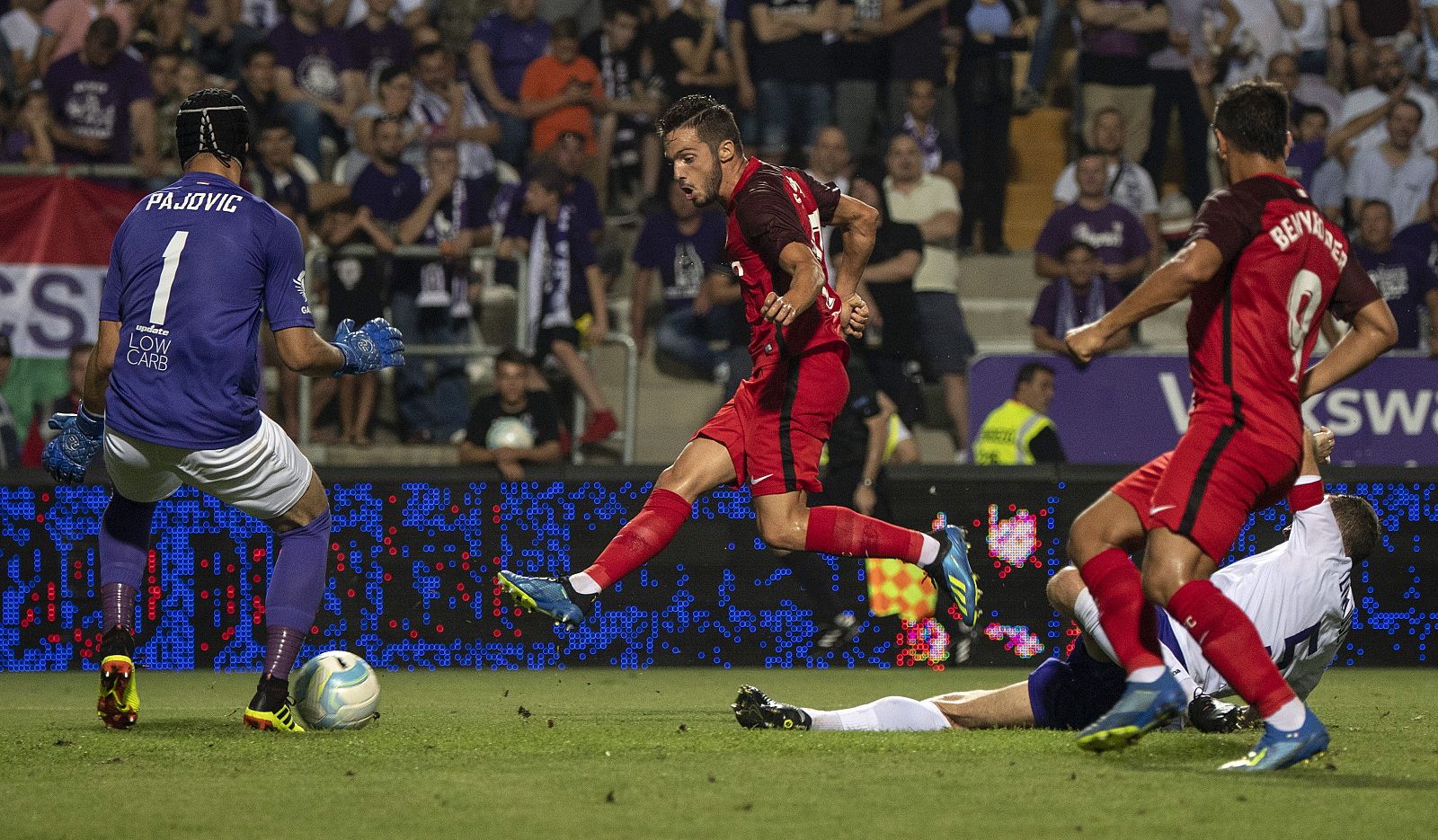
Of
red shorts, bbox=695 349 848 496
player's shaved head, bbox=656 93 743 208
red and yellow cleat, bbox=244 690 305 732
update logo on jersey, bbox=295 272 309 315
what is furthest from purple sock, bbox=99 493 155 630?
player's shaved head, bbox=656 93 743 208

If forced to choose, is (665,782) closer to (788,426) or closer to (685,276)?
(788,426)

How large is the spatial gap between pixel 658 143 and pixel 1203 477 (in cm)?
1001

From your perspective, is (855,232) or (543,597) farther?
(855,232)

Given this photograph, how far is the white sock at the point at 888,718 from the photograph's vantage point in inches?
259

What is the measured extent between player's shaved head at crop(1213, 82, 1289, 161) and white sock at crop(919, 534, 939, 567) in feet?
7.35

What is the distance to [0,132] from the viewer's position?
14.2 m

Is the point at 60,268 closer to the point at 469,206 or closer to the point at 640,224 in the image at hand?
the point at 469,206

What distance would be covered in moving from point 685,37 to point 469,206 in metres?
2.52

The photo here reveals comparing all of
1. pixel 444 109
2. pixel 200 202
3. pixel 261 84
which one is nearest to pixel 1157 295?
pixel 200 202

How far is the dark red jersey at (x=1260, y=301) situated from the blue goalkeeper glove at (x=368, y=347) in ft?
9.87

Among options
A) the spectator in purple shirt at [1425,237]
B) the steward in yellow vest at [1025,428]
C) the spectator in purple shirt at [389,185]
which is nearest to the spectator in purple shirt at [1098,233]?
the steward in yellow vest at [1025,428]

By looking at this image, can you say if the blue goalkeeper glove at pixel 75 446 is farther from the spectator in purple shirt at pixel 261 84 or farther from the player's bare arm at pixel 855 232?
the spectator in purple shirt at pixel 261 84

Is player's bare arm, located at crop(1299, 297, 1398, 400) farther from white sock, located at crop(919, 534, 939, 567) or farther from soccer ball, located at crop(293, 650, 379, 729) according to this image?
soccer ball, located at crop(293, 650, 379, 729)

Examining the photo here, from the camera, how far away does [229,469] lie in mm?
6508
